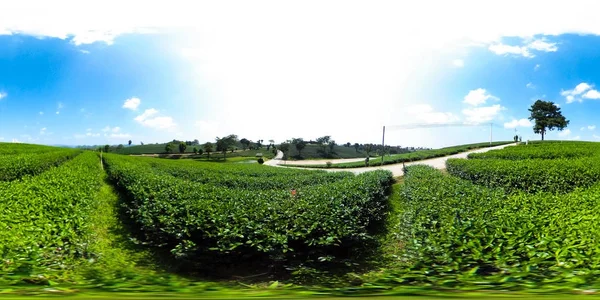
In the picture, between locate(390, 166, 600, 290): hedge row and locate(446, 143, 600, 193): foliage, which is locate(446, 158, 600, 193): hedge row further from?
locate(390, 166, 600, 290): hedge row

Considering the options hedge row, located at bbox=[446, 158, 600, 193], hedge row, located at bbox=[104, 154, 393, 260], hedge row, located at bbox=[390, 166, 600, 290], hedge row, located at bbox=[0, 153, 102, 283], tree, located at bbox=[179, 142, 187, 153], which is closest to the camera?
hedge row, located at bbox=[390, 166, 600, 290]

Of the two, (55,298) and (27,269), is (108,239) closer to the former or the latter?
(27,269)

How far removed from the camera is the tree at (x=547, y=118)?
29188mm

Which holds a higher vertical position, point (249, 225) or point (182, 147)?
point (182, 147)

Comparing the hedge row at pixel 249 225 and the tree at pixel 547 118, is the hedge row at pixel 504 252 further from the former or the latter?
the tree at pixel 547 118

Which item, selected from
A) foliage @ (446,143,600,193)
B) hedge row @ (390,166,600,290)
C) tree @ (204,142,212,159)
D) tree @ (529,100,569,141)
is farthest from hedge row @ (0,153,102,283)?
tree @ (529,100,569,141)

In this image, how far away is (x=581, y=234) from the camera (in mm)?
3957

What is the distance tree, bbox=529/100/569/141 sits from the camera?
2919cm

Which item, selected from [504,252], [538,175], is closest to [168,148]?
[538,175]

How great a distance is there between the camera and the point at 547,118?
29.4 metres

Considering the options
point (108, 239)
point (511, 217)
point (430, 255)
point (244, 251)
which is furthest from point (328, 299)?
point (108, 239)

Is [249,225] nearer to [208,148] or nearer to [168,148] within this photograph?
[208,148]

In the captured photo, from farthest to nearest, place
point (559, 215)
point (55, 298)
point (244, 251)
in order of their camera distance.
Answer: point (559, 215), point (244, 251), point (55, 298)

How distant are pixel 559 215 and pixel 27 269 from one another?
6.23 m
